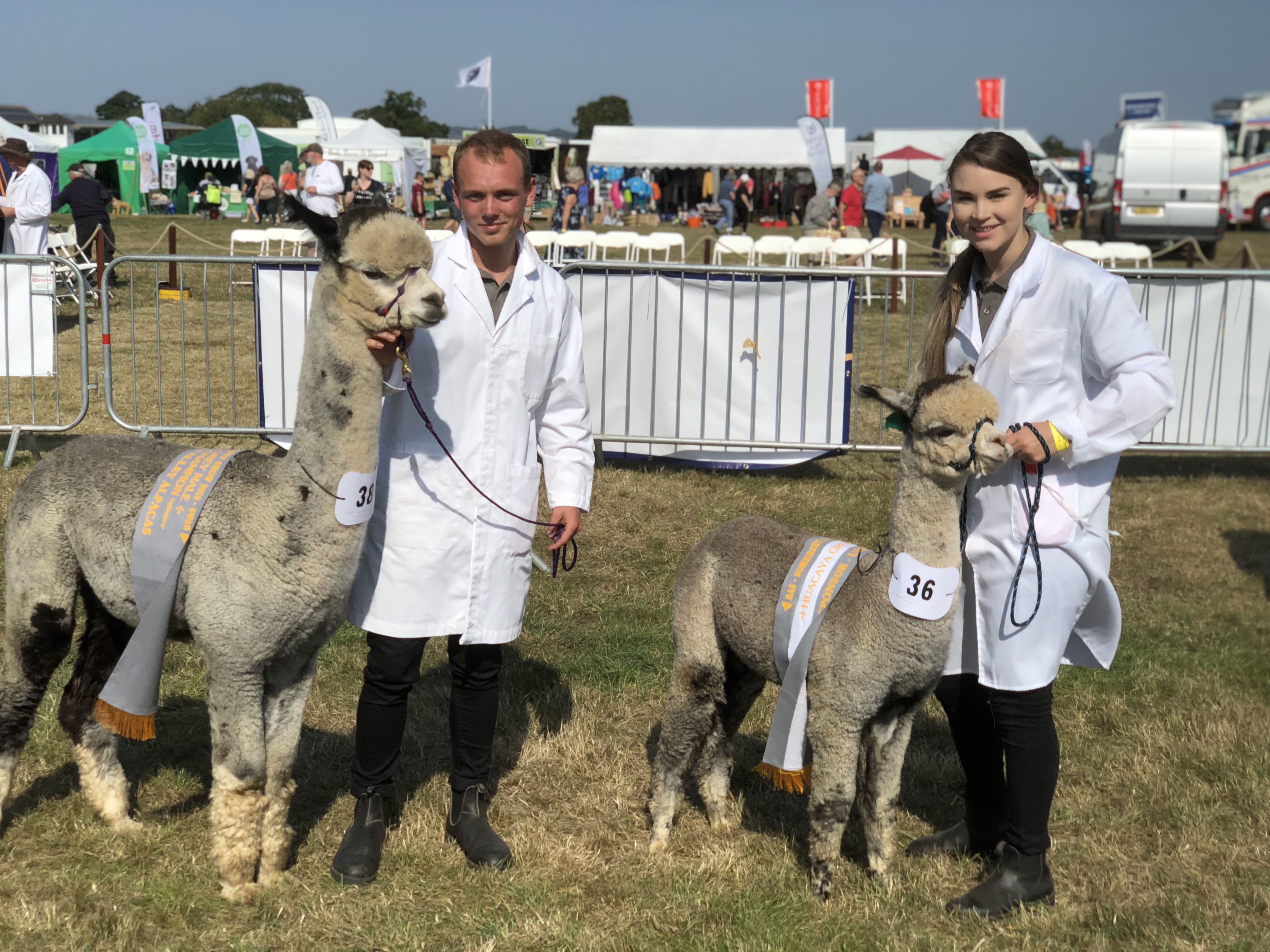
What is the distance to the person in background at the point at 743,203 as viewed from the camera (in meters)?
31.2

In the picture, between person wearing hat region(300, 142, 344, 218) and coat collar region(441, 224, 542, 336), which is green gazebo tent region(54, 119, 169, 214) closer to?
person wearing hat region(300, 142, 344, 218)

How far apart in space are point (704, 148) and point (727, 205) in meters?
5.84

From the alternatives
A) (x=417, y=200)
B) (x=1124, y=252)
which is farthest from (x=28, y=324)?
(x=417, y=200)

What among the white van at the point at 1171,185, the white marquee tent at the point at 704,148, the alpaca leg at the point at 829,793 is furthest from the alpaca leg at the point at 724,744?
the white marquee tent at the point at 704,148

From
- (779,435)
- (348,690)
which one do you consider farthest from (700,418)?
(348,690)

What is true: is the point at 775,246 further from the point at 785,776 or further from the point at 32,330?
the point at 785,776

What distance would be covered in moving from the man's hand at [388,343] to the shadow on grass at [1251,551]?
19.2ft

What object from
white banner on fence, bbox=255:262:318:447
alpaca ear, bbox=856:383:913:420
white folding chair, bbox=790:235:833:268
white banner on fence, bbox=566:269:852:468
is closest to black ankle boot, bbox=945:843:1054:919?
alpaca ear, bbox=856:383:913:420

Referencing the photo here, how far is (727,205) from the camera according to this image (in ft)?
101

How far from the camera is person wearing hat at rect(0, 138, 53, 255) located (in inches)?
485

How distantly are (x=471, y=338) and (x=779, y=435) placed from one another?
5514mm

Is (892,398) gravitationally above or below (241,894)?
above

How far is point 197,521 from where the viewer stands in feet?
11.0

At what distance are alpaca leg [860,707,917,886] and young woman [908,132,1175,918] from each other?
258 millimetres
